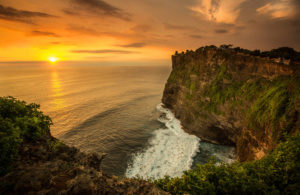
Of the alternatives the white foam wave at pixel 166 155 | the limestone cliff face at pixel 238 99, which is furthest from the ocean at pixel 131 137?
the limestone cliff face at pixel 238 99

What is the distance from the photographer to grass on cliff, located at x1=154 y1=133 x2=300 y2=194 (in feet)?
25.6

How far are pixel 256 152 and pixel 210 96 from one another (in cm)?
1453

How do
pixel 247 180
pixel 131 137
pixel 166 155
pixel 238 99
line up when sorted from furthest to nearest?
pixel 131 137 < pixel 238 99 < pixel 166 155 < pixel 247 180

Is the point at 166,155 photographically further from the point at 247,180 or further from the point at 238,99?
the point at 247,180

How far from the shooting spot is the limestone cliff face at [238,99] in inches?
714

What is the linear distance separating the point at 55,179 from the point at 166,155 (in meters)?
23.2

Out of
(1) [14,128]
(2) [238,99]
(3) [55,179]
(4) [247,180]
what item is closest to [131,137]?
(2) [238,99]

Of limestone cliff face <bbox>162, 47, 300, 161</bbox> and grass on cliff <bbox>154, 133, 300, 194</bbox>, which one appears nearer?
grass on cliff <bbox>154, 133, 300, 194</bbox>

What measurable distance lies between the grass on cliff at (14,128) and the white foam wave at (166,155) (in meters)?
17.8

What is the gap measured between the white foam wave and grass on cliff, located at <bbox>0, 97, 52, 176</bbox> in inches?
700

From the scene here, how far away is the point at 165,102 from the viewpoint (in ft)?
174

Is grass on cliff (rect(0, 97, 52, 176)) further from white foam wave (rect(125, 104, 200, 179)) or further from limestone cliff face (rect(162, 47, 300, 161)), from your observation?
limestone cliff face (rect(162, 47, 300, 161))

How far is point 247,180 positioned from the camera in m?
8.81

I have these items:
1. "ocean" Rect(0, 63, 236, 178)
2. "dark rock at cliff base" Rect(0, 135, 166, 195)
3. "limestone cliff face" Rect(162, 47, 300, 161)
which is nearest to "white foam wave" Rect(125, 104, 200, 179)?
"ocean" Rect(0, 63, 236, 178)
